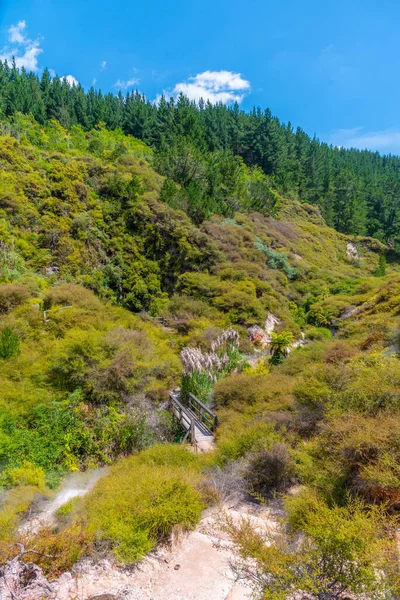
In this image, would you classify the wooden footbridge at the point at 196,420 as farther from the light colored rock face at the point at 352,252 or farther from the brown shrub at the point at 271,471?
the light colored rock face at the point at 352,252

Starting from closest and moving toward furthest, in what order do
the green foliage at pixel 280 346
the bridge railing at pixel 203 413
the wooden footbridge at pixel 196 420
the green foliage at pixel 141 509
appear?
the green foliage at pixel 141 509 → the wooden footbridge at pixel 196 420 → the bridge railing at pixel 203 413 → the green foliage at pixel 280 346

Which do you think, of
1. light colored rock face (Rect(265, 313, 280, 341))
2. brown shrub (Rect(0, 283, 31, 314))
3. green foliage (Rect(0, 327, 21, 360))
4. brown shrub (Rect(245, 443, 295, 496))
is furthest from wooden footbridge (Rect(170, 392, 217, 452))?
light colored rock face (Rect(265, 313, 280, 341))

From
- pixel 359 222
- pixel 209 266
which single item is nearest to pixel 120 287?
pixel 209 266

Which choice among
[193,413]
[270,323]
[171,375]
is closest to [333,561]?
[193,413]

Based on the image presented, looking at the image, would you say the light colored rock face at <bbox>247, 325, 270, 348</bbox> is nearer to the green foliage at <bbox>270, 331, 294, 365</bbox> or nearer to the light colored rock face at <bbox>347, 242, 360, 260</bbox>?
the green foliage at <bbox>270, 331, 294, 365</bbox>

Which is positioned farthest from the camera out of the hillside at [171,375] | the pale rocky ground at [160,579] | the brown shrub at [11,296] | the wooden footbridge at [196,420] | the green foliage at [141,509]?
the brown shrub at [11,296]

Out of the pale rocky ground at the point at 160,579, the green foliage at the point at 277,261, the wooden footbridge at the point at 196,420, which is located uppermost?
the green foliage at the point at 277,261

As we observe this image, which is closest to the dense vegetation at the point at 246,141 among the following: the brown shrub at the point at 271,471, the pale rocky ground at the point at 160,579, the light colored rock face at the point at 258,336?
the light colored rock face at the point at 258,336
